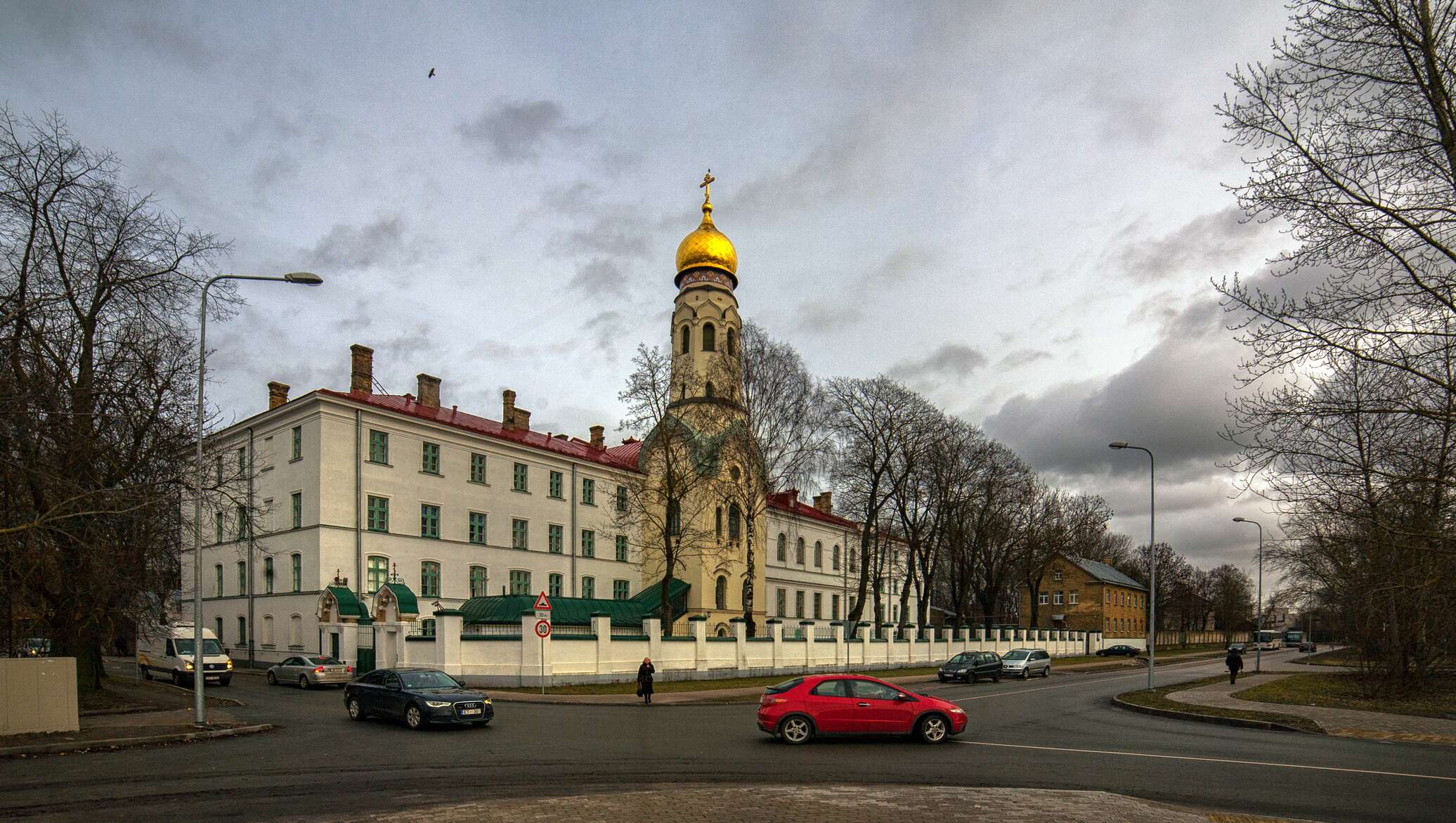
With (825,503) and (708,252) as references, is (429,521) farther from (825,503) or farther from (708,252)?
(825,503)

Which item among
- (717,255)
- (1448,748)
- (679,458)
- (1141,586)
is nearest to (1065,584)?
(1141,586)

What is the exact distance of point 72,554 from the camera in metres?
20.8

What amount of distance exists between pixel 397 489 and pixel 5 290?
23189 millimetres

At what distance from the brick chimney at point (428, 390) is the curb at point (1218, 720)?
35.6 meters

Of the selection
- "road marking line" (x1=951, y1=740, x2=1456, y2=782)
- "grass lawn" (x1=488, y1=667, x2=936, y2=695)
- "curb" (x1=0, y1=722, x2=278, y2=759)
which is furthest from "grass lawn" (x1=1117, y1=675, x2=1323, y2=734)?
"curb" (x1=0, y1=722, x2=278, y2=759)

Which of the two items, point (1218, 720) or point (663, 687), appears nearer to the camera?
point (1218, 720)

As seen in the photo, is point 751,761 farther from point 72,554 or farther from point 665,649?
point 665,649

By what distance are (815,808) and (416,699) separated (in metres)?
11.7

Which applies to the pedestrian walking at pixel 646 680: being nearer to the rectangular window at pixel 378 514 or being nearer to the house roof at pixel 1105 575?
the rectangular window at pixel 378 514

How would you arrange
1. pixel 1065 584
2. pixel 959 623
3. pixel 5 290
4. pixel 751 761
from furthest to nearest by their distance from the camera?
pixel 1065 584
pixel 959 623
pixel 5 290
pixel 751 761

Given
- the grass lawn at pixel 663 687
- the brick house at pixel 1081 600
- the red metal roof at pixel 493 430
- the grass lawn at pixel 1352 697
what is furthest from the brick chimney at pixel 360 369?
the brick house at pixel 1081 600

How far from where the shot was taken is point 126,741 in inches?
660

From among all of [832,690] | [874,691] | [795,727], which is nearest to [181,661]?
[795,727]

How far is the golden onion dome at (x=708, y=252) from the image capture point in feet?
172
